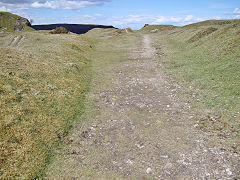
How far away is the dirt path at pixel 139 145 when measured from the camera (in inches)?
344

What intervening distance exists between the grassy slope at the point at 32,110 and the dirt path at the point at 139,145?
0.93m

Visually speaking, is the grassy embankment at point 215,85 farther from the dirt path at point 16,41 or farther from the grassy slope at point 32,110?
the dirt path at point 16,41

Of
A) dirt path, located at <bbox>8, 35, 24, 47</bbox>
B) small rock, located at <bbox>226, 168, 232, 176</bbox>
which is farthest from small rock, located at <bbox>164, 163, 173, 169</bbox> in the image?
dirt path, located at <bbox>8, 35, 24, 47</bbox>

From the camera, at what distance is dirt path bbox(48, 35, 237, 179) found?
873cm

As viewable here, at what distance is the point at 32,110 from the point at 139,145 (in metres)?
7.10

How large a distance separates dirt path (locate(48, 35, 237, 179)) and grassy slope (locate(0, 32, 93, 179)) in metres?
0.93

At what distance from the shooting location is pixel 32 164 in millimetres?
8883

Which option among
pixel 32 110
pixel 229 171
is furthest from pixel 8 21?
pixel 229 171

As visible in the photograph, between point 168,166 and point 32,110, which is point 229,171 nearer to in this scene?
point 168,166

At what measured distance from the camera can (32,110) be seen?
12.2 m

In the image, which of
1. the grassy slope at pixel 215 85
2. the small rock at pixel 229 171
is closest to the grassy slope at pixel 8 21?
the grassy slope at pixel 215 85

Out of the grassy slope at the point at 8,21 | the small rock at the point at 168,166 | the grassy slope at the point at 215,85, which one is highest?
the grassy slope at the point at 8,21

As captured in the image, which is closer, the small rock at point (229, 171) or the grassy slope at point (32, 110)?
the small rock at point (229, 171)

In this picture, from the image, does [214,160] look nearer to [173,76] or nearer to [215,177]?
[215,177]
